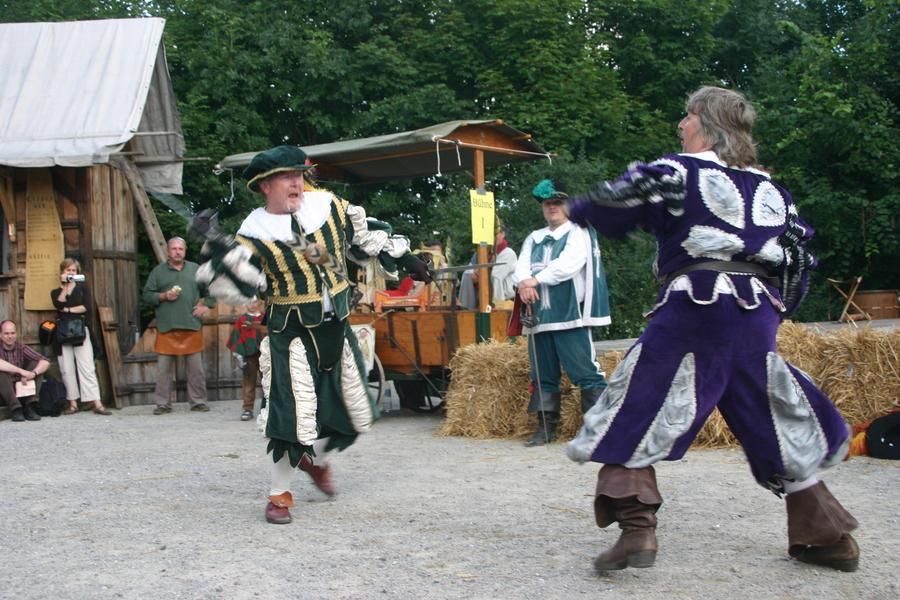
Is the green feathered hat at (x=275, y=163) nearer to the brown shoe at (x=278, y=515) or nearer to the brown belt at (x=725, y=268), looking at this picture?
the brown shoe at (x=278, y=515)

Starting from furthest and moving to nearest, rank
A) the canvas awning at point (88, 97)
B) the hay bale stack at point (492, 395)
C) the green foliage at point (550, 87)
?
the green foliage at point (550, 87), the canvas awning at point (88, 97), the hay bale stack at point (492, 395)

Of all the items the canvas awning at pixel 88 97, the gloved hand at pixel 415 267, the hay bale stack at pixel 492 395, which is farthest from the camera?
the canvas awning at pixel 88 97

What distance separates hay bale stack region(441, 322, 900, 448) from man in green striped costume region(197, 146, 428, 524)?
9.14 feet

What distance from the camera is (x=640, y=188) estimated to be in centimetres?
403

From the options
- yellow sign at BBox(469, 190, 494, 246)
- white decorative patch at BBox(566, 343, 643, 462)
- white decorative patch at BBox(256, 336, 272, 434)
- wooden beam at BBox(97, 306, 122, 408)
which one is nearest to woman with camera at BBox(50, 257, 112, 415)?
wooden beam at BBox(97, 306, 122, 408)

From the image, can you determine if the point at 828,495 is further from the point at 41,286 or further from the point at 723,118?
the point at 41,286

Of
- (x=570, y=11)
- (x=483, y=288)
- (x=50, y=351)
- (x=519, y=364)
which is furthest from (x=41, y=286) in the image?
(x=570, y=11)

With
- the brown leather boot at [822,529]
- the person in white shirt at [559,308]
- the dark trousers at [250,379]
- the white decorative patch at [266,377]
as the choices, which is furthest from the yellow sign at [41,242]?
the brown leather boot at [822,529]

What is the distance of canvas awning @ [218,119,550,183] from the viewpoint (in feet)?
33.6

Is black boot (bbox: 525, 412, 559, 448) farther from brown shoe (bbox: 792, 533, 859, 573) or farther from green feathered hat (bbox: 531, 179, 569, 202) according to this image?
brown shoe (bbox: 792, 533, 859, 573)

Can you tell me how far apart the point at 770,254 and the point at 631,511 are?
3.51 ft

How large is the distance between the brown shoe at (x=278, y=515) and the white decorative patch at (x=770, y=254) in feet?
8.03

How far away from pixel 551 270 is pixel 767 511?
110 inches

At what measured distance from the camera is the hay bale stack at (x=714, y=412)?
23.3 ft
